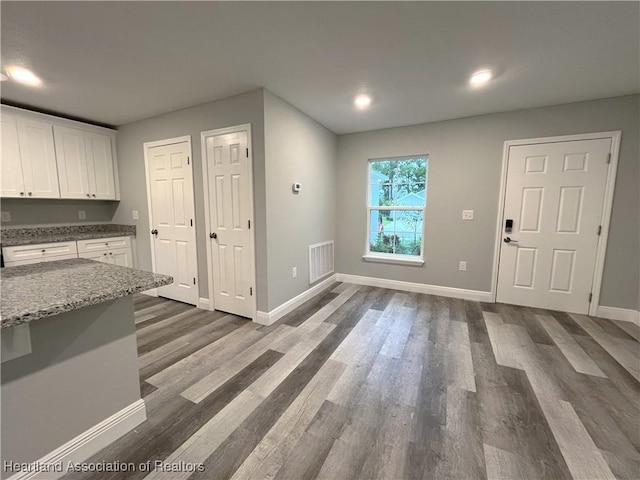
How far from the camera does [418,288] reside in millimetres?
3805

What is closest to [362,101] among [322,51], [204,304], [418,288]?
[322,51]

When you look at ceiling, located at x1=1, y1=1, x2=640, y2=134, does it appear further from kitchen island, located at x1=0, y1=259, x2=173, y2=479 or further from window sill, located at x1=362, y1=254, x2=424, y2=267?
window sill, located at x1=362, y1=254, x2=424, y2=267

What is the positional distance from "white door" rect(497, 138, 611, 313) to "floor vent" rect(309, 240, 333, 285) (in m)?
2.32

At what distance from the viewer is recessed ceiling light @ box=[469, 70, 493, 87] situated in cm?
218

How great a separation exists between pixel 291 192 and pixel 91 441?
2.48m

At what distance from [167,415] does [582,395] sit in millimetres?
2702

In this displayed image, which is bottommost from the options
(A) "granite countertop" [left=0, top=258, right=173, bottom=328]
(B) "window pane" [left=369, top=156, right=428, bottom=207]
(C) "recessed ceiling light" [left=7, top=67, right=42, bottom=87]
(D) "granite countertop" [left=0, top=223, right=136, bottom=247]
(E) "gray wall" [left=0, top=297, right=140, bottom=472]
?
(E) "gray wall" [left=0, top=297, right=140, bottom=472]

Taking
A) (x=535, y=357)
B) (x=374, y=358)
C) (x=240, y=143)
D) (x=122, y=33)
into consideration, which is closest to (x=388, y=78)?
(x=240, y=143)

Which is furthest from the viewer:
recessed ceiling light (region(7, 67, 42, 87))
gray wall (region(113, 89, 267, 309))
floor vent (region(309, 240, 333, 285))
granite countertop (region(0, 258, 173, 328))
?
floor vent (region(309, 240, 333, 285))

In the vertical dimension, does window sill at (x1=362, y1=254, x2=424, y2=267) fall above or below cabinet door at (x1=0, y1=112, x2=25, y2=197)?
below

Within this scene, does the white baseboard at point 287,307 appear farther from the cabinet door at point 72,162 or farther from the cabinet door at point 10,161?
the cabinet door at point 10,161

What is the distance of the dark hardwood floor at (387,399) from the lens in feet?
4.19

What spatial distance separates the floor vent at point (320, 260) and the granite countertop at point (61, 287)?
2283 millimetres

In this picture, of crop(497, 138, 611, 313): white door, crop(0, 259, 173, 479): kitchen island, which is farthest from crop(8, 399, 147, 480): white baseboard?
crop(497, 138, 611, 313): white door
